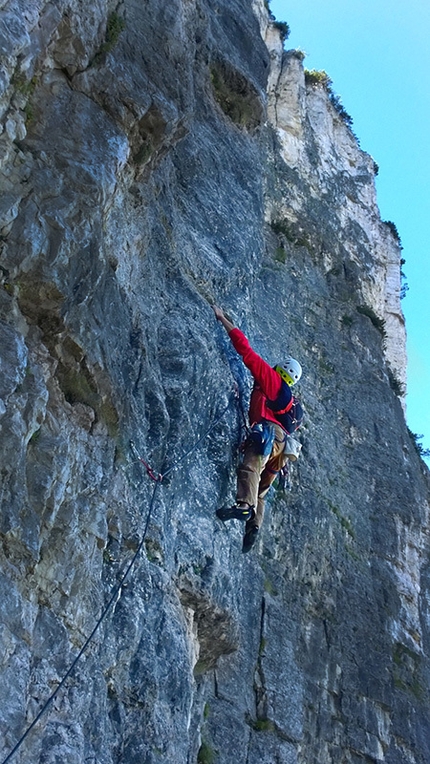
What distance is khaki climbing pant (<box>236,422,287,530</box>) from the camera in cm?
988

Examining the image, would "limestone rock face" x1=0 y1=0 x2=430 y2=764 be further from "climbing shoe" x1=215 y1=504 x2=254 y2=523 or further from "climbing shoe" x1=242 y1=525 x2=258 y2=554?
"climbing shoe" x1=215 y1=504 x2=254 y2=523

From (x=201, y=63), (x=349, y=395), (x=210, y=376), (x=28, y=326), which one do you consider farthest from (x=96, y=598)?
(x=349, y=395)

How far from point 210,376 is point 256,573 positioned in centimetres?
291

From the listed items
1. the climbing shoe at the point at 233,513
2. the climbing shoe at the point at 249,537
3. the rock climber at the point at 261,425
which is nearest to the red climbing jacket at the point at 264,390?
the rock climber at the point at 261,425

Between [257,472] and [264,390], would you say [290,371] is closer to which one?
[264,390]

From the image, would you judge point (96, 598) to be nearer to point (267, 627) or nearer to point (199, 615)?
point (199, 615)

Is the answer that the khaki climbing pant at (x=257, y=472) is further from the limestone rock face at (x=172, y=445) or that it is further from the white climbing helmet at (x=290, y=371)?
the white climbing helmet at (x=290, y=371)

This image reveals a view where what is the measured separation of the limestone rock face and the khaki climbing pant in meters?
0.35

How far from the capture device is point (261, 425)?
1055 centimetres

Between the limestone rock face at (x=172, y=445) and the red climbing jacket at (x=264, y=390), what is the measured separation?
0.31 meters

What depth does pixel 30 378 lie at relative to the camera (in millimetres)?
7199

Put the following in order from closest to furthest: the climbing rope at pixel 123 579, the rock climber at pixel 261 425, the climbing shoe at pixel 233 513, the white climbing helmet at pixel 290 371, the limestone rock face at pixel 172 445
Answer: the climbing rope at pixel 123 579
the limestone rock face at pixel 172 445
the climbing shoe at pixel 233 513
the rock climber at pixel 261 425
the white climbing helmet at pixel 290 371

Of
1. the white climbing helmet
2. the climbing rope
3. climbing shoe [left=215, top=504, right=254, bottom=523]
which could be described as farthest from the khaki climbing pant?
the white climbing helmet

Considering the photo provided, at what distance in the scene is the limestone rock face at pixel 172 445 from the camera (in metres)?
7.11
